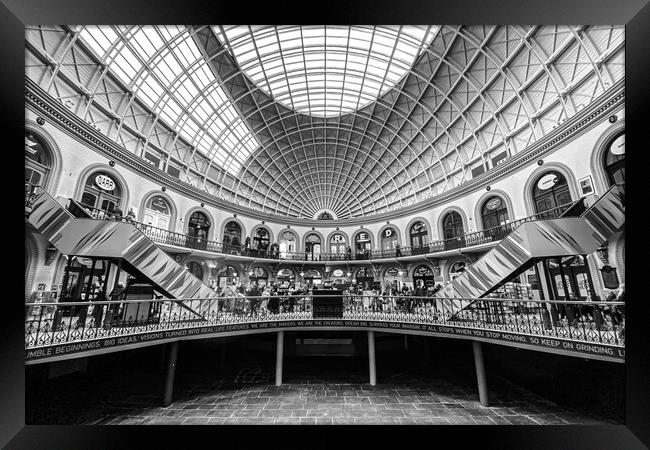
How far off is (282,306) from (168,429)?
9.11 meters

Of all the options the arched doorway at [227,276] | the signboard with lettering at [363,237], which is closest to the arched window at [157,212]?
the arched doorway at [227,276]

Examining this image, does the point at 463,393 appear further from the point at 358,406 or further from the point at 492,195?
the point at 492,195

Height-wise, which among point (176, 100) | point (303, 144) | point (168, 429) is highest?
point (303, 144)

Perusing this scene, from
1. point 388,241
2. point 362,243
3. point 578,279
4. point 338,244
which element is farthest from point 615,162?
point 338,244

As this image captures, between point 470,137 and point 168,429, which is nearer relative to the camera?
point 168,429

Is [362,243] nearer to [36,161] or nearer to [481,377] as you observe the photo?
[481,377]

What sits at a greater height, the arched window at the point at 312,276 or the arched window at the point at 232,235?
the arched window at the point at 232,235

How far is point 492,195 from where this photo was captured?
14172mm

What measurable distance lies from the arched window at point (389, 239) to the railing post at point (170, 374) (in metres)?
18.2

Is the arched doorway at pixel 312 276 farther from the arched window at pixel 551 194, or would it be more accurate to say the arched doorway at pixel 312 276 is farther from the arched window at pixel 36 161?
the arched window at pixel 36 161

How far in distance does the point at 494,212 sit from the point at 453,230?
3.29 m

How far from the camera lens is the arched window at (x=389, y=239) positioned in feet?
72.1
